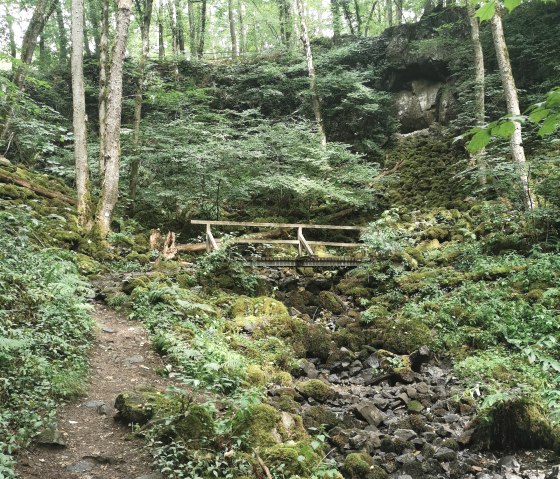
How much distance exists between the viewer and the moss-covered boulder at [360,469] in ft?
14.9

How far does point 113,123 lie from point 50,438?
919 cm

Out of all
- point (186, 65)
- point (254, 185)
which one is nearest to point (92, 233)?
point (254, 185)

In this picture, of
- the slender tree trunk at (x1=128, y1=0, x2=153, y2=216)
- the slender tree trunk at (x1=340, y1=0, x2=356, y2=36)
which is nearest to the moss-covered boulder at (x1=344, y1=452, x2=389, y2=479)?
the slender tree trunk at (x1=128, y1=0, x2=153, y2=216)

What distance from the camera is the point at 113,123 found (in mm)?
11320

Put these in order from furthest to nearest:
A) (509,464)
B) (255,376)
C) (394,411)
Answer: (394,411) → (255,376) → (509,464)

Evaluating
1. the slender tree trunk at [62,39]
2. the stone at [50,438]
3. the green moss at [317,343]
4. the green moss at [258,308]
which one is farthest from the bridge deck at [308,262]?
A: the slender tree trunk at [62,39]

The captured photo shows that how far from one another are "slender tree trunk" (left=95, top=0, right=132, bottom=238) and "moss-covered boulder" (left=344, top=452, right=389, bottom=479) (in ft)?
29.2

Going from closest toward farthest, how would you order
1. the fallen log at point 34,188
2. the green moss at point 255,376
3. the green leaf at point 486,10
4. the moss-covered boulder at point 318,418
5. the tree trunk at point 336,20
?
the green leaf at point 486,10 < the moss-covered boulder at point 318,418 < the green moss at point 255,376 < the fallen log at point 34,188 < the tree trunk at point 336,20

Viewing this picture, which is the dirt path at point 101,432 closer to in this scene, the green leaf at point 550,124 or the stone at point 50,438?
the stone at point 50,438

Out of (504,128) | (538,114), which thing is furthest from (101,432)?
(538,114)

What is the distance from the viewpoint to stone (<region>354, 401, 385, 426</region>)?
19.2ft

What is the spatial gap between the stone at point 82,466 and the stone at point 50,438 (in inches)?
10.5

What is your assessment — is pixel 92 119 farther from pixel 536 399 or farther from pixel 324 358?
pixel 536 399

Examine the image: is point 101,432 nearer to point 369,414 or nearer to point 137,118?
point 369,414
